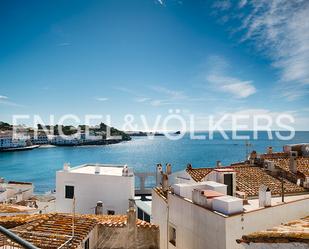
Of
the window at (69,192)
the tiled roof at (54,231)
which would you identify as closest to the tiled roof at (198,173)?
the tiled roof at (54,231)

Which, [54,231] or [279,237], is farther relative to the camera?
[54,231]

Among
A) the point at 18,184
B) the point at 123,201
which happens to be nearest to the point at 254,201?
the point at 123,201

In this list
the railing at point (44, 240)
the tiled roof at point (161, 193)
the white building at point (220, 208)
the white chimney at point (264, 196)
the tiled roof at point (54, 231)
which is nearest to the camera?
the railing at point (44, 240)

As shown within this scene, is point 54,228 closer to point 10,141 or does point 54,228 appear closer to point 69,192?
point 69,192

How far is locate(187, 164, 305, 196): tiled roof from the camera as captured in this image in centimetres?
1080

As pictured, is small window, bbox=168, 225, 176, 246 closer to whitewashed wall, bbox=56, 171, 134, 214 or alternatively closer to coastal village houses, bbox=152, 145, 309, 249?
coastal village houses, bbox=152, 145, 309, 249

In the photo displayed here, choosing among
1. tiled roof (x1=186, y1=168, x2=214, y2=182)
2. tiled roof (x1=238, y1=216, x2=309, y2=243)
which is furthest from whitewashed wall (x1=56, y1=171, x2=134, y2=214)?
tiled roof (x1=238, y1=216, x2=309, y2=243)

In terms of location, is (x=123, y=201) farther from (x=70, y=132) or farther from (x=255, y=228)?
(x=70, y=132)

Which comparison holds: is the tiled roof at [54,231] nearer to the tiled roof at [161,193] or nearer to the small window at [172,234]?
the small window at [172,234]

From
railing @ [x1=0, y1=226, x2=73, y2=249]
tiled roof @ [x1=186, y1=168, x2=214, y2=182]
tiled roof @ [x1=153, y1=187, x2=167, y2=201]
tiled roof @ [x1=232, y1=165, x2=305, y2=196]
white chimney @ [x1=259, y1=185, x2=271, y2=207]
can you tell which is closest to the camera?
railing @ [x1=0, y1=226, x2=73, y2=249]

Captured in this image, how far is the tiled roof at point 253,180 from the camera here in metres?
10.8

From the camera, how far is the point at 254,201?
9500 millimetres

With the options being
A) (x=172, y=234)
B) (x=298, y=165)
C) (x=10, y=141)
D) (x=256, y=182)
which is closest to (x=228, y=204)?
(x=172, y=234)

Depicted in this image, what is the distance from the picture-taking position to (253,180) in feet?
38.2
